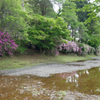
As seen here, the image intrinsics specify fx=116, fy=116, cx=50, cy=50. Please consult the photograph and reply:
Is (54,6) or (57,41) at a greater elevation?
(54,6)

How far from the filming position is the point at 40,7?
27609 millimetres

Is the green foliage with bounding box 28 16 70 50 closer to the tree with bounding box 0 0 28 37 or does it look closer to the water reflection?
the tree with bounding box 0 0 28 37

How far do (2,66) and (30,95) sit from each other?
9191 millimetres

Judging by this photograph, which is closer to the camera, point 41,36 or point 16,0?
point 16,0

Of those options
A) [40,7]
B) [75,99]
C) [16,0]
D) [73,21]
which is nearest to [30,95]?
[75,99]

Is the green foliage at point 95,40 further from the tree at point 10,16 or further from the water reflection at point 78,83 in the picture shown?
the water reflection at point 78,83

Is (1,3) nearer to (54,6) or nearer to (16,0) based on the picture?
(16,0)

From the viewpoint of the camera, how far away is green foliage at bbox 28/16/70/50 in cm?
1936

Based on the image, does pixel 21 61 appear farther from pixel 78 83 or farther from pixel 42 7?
pixel 42 7

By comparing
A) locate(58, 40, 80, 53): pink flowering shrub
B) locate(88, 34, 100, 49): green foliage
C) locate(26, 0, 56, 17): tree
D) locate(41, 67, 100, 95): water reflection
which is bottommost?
locate(41, 67, 100, 95): water reflection

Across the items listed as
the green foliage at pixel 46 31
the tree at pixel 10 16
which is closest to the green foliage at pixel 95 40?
the green foliage at pixel 46 31

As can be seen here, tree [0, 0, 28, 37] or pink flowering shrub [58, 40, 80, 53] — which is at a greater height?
tree [0, 0, 28, 37]

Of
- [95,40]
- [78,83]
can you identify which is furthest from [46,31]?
[95,40]

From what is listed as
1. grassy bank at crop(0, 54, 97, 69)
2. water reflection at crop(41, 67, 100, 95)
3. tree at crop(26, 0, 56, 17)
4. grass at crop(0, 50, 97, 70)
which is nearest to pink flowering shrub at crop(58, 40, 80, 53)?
grass at crop(0, 50, 97, 70)
